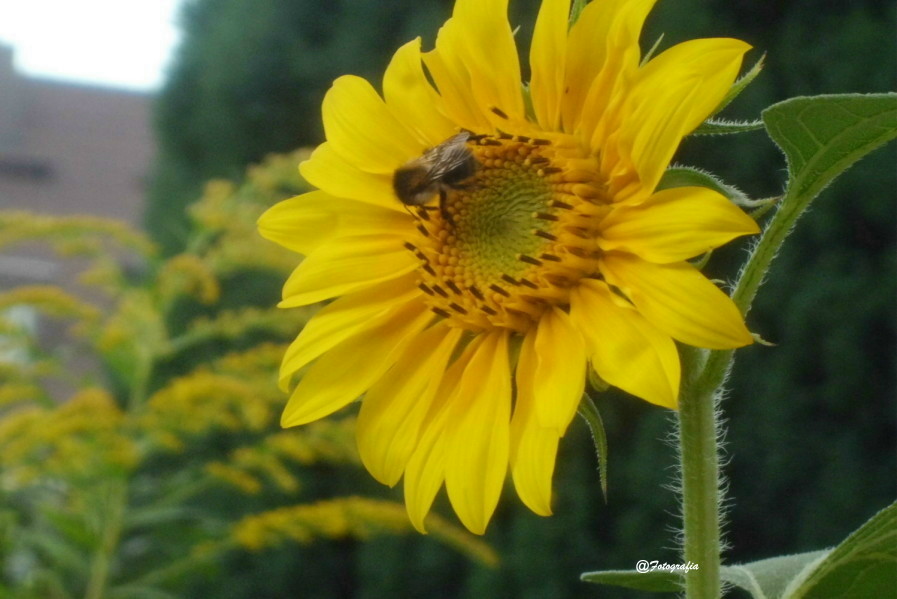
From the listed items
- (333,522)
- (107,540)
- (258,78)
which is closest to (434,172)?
(333,522)

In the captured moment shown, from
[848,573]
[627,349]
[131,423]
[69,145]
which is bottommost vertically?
[848,573]

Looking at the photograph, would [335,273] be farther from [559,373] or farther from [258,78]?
[258,78]

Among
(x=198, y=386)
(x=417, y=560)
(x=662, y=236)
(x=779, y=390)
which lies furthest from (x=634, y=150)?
(x=417, y=560)


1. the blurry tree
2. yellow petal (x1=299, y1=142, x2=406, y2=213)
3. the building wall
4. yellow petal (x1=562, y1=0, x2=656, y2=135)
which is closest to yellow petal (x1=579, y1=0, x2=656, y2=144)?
yellow petal (x1=562, y1=0, x2=656, y2=135)

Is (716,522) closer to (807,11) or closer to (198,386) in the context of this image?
(198,386)

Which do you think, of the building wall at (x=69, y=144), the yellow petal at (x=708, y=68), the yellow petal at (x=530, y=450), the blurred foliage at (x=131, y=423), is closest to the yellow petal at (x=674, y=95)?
the yellow petal at (x=708, y=68)

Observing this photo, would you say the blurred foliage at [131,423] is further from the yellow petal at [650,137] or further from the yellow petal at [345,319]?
the yellow petal at [650,137]
